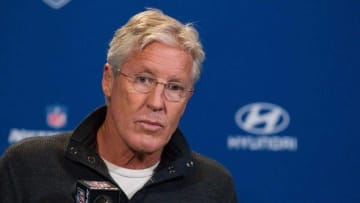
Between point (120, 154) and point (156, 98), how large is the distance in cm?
21

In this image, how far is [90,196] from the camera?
4.30 feet

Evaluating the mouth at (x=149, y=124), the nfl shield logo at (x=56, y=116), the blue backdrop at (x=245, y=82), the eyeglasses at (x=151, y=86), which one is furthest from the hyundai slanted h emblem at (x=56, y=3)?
the mouth at (x=149, y=124)

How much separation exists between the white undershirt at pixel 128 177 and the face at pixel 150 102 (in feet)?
0.25

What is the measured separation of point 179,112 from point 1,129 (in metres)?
0.85

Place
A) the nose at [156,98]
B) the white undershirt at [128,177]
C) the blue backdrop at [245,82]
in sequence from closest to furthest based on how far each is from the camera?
the nose at [156,98] < the white undershirt at [128,177] < the blue backdrop at [245,82]

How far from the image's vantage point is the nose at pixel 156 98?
177 centimetres

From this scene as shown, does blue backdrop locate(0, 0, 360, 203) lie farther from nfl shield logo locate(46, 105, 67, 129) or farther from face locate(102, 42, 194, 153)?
face locate(102, 42, 194, 153)

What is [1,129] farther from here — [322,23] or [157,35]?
[322,23]

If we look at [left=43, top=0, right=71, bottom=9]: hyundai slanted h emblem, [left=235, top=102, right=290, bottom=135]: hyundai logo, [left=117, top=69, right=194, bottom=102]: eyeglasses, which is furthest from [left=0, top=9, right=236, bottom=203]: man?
[left=43, top=0, right=71, bottom=9]: hyundai slanted h emblem

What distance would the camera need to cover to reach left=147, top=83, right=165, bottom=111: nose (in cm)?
177

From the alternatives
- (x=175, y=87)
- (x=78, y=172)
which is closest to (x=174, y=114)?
(x=175, y=87)

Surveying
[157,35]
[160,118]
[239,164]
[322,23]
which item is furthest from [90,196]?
[322,23]

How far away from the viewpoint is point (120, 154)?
190 centimetres

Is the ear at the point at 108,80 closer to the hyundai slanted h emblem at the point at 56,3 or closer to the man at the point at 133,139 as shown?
the man at the point at 133,139
